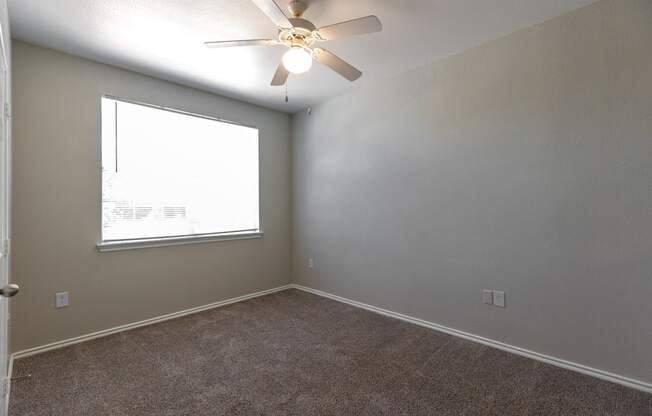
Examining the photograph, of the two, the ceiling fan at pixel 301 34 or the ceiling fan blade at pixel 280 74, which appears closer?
the ceiling fan at pixel 301 34

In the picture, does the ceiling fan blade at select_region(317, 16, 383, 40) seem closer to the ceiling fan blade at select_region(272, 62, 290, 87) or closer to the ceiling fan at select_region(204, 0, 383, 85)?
the ceiling fan at select_region(204, 0, 383, 85)

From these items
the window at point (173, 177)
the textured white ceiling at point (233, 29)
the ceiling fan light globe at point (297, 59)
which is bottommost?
the window at point (173, 177)

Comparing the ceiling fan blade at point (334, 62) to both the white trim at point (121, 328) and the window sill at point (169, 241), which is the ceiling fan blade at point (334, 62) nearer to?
the window sill at point (169, 241)

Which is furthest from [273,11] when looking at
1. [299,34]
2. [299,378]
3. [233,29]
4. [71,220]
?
[71,220]

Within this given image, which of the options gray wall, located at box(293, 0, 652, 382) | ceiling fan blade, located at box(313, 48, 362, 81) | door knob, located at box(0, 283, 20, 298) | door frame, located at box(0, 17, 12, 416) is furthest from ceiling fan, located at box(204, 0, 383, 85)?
door knob, located at box(0, 283, 20, 298)

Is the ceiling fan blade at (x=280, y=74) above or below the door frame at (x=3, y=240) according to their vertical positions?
above

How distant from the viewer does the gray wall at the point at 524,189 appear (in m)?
1.95

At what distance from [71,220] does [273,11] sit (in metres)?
2.36

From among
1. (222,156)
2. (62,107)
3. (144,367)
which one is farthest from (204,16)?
(144,367)

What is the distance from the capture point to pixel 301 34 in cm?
186

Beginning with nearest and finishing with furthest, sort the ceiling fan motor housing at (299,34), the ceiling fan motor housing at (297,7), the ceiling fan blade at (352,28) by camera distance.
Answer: the ceiling fan blade at (352,28)
the ceiling fan motor housing at (299,34)
the ceiling fan motor housing at (297,7)

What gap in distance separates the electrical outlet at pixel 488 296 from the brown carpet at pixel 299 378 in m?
0.35

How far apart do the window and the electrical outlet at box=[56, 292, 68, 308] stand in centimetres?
46

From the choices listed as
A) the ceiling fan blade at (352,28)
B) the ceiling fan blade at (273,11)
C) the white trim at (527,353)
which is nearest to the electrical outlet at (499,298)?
the white trim at (527,353)
